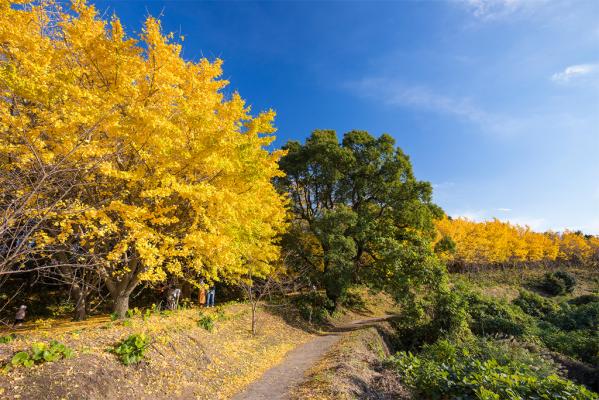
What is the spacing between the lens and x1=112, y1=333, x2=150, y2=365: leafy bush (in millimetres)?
6051

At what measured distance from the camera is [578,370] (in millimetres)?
11742

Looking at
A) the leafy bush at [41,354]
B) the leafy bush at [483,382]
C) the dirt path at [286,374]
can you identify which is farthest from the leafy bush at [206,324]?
the leafy bush at [483,382]

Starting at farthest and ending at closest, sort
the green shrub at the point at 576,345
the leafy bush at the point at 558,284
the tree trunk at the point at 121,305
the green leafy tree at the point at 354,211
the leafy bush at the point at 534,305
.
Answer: the leafy bush at the point at 558,284, the leafy bush at the point at 534,305, the green leafy tree at the point at 354,211, the green shrub at the point at 576,345, the tree trunk at the point at 121,305

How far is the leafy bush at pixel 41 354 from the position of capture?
476 centimetres

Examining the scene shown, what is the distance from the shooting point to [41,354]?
4.98 meters

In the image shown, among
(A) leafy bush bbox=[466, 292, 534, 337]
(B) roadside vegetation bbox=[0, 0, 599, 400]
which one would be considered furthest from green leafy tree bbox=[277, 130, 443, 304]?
(A) leafy bush bbox=[466, 292, 534, 337]

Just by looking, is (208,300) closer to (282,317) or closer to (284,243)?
(282,317)

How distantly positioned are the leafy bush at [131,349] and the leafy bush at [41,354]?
94cm

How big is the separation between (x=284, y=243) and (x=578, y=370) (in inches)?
542

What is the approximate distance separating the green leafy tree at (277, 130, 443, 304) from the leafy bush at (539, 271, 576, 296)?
26.4m

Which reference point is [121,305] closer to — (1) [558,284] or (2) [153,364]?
(2) [153,364]

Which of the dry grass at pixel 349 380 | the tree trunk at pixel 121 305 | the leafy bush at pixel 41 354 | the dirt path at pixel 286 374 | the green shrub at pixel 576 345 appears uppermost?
the tree trunk at pixel 121 305

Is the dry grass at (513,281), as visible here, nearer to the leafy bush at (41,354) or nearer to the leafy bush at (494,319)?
the leafy bush at (494,319)


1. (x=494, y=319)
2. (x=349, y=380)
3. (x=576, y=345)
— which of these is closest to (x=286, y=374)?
(x=349, y=380)
